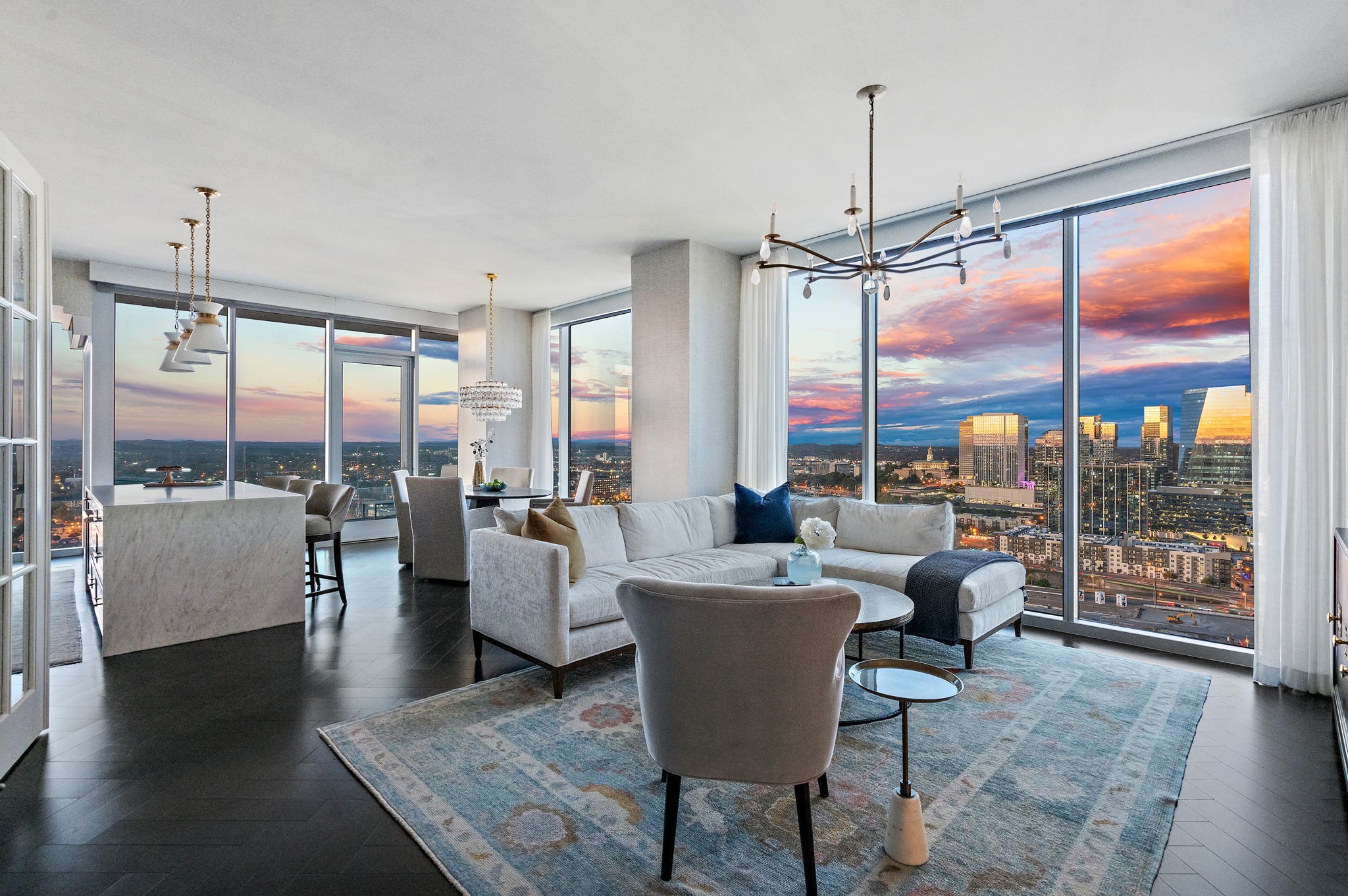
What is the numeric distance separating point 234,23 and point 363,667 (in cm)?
287

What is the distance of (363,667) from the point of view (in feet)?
11.0

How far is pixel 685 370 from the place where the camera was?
5309mm

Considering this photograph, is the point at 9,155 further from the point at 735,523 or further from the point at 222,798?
the point at 735,523

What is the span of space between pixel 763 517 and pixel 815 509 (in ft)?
1.32

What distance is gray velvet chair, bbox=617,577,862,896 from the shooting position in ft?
5.06

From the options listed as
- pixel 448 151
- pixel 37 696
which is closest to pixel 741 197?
pixel 448 151

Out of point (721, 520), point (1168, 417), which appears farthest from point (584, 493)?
point (1168, 417)

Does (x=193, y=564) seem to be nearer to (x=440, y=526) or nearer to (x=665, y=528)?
(x=440, y=526)

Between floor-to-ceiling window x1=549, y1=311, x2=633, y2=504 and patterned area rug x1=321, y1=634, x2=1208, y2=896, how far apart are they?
441 centimetres

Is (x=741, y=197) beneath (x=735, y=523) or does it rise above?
above

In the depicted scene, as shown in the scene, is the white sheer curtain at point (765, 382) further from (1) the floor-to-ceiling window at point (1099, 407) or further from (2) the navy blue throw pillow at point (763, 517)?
(1) the floor-to-ceiling window at point (1099, 407)

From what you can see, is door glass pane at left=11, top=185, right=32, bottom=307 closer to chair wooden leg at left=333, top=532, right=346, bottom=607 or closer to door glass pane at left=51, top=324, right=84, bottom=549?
chair wooden leg at left=333, top=532, right=346, bottom=607

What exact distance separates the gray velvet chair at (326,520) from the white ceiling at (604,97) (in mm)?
2010

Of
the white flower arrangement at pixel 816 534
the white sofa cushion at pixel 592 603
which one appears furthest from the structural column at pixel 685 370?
the white sofa cushion at pixel 592 603
